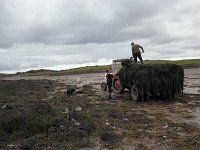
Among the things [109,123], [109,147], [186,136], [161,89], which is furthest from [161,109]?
[109,147]

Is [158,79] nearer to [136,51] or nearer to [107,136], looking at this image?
[136,51]

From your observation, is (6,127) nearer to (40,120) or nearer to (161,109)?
(40,120)

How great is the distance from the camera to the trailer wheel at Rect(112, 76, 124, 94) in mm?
23359

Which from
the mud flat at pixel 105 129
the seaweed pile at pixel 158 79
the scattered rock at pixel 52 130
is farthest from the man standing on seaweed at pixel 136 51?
the scattered rock at pixel 52 130

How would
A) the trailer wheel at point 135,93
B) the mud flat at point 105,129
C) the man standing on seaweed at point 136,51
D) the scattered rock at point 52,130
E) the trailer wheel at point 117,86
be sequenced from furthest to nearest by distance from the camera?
the man standing on seaweed at point 136,51, the trailer wheel at point 117,86, the trailer wheel at point 135,93, the scattered rock at point 52,130, the mud flat at point 105,129

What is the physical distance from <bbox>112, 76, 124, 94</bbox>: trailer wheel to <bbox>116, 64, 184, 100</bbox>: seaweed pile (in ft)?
7.15

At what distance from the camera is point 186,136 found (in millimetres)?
11953

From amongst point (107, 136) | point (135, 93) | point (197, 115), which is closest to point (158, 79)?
point (135, 93)

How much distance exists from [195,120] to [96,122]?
12.5 feet

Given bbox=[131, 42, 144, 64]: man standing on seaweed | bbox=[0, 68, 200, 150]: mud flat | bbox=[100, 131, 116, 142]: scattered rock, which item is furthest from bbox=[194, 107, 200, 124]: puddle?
bbox=[131, 42, 144, 64]: man standing on seaweed

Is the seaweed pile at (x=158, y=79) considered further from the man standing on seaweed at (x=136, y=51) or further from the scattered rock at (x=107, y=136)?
the scattered rock at (x=107, y=136)

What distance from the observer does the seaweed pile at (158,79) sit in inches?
795

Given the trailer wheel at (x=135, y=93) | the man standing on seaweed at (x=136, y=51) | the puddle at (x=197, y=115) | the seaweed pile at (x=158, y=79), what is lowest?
the puddle at (x=197, y=115)

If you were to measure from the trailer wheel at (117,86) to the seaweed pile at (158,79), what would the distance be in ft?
7.15
